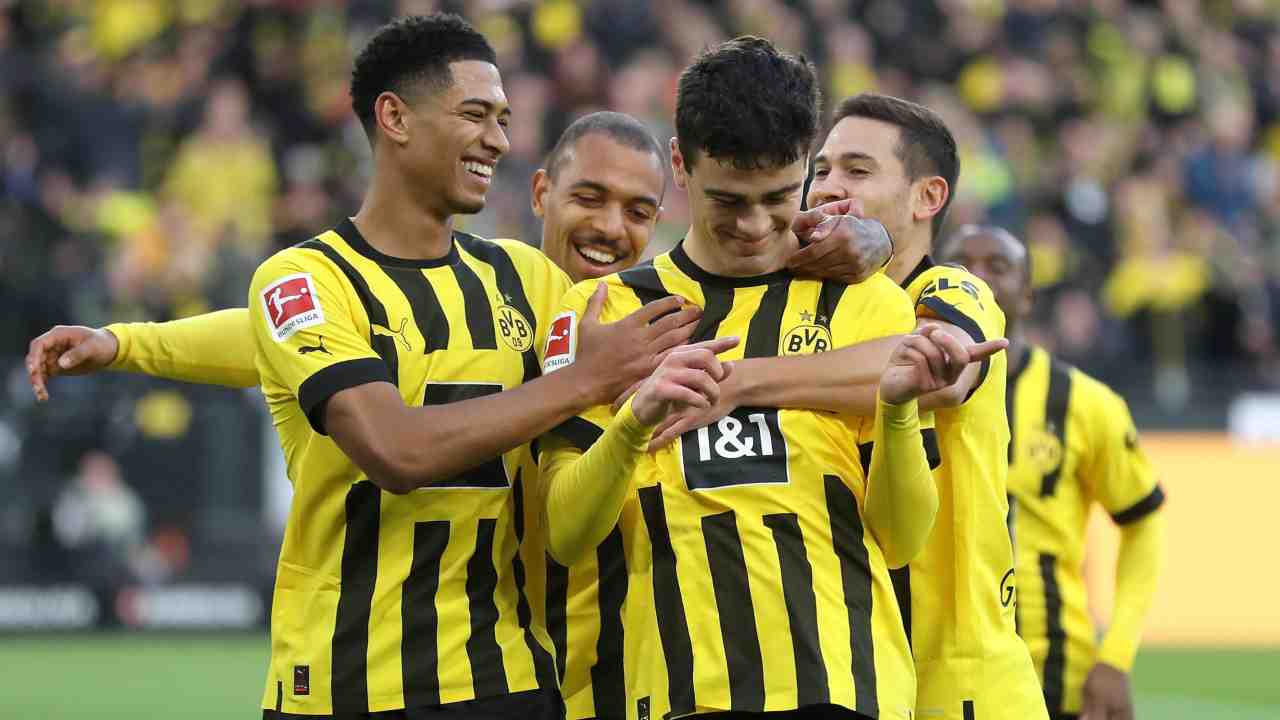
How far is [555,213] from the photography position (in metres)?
5.12

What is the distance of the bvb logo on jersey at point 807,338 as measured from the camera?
3914 mm

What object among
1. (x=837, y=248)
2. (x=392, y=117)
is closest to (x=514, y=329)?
(x=392, y=117)

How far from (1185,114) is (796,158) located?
15299mm

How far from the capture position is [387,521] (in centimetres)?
412

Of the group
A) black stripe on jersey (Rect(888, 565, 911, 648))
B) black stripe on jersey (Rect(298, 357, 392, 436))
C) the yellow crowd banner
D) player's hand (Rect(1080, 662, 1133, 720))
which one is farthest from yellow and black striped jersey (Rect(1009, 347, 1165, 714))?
the yellow crowd banner

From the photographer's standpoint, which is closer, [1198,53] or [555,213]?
[555,213]

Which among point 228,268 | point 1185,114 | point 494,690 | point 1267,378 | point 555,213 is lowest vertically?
point 494,690

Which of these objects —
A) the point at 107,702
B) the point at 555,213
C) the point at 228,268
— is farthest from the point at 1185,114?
the point at 555,213

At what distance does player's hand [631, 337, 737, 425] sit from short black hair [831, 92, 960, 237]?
3.70ft

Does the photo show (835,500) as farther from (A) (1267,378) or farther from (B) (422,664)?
(A) (1267,378)

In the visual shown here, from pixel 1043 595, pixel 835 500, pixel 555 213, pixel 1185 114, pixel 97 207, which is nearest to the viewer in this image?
pixel 835 500

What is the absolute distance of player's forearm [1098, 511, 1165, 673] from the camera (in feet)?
19.6

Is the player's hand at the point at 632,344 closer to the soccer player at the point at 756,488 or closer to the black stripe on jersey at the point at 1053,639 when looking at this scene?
the soccer player at the point at 756,488

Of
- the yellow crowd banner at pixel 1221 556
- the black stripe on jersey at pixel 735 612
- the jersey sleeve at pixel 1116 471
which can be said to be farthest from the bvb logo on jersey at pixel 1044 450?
the yellow crowd banner at pixel 1221 556
